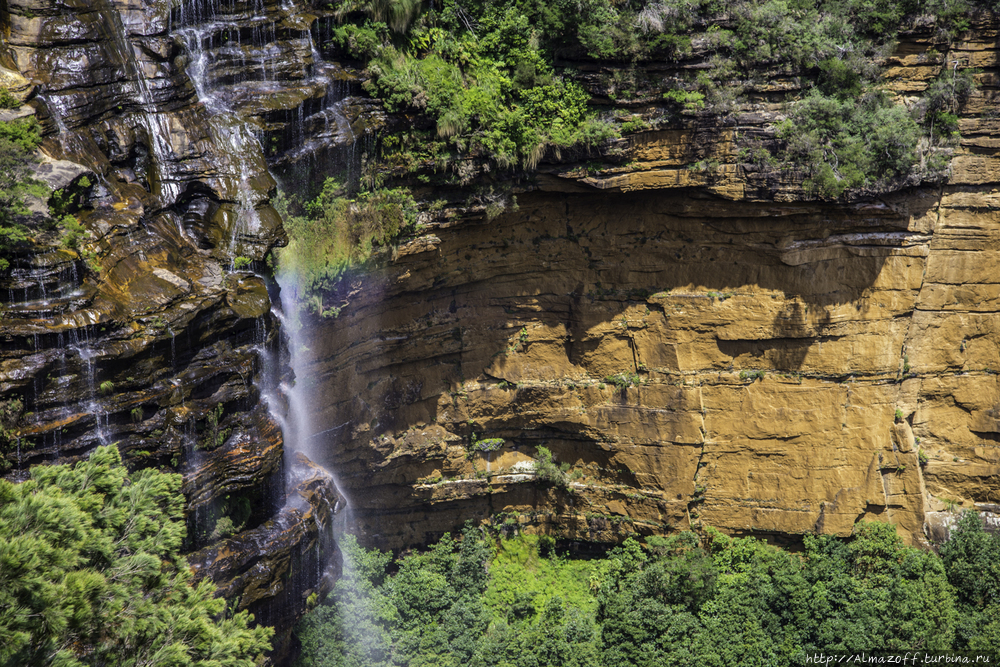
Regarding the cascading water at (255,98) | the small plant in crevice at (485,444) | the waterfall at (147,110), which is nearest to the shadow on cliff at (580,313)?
the small plant in crevice at (485,444)

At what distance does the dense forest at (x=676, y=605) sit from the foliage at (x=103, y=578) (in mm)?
6940

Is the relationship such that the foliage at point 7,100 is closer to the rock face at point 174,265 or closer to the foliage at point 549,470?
the rock face at point 174,265

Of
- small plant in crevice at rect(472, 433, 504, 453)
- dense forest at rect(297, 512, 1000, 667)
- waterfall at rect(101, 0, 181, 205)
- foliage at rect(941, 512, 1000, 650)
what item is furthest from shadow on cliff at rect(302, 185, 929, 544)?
foliage at rect(941, 512, 1000, 650)

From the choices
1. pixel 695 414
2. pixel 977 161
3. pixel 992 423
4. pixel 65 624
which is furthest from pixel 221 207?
pixel 992 423

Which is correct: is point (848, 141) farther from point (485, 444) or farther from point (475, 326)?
point (485, 444)

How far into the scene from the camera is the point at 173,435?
40.4 feet

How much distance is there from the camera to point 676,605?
61.0 ft

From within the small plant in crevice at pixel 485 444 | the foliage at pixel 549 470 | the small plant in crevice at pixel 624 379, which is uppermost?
the small plant in crevice at pixel 624 379

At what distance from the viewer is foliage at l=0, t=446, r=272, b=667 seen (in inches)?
334

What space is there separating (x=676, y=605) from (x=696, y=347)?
6.85 m

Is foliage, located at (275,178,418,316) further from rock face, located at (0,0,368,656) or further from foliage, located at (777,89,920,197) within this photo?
foliage, located at (777,89,920,197)

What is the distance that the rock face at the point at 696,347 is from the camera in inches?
695

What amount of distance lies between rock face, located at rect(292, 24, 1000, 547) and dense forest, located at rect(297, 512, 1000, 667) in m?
1.05

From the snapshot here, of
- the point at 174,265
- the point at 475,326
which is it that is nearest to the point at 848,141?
the point at 475,326
